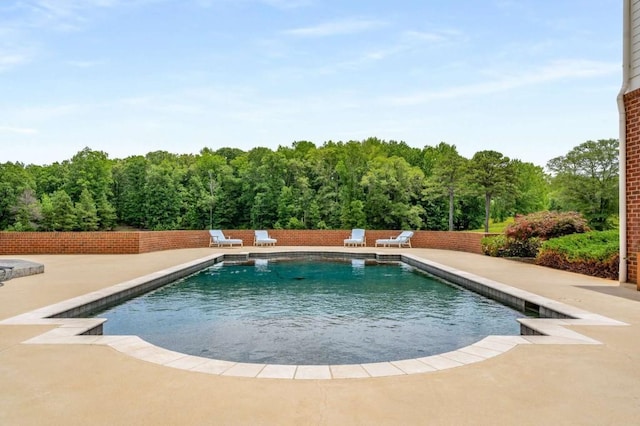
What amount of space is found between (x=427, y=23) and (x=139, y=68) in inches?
422

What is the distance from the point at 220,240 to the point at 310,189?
19412 millimetres

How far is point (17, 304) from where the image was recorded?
5.40 meters

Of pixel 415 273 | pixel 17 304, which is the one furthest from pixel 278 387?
pixel 415 273

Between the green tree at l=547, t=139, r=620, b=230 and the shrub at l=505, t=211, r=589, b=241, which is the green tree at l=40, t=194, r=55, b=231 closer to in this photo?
the shrub at l=505, t=211, r=589, b=241

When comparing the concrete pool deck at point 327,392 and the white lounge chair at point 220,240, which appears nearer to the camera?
the concrete pool deck at point 327,392

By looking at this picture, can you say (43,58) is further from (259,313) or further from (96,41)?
(259,313)

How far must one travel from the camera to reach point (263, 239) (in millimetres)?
17625

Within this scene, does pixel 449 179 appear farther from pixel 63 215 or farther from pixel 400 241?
pixel 63 215

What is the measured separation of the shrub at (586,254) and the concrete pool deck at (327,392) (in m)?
4.72

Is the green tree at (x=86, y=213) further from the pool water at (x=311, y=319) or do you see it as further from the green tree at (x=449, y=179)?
the pool water at (x=311, y=319)

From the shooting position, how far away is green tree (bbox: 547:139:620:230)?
79.6ft

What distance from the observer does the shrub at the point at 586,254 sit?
798cm

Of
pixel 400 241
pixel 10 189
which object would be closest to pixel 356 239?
pixel 400 241

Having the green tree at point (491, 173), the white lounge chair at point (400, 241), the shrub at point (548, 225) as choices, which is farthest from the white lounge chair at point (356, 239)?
the green tree at point (491, 173)
